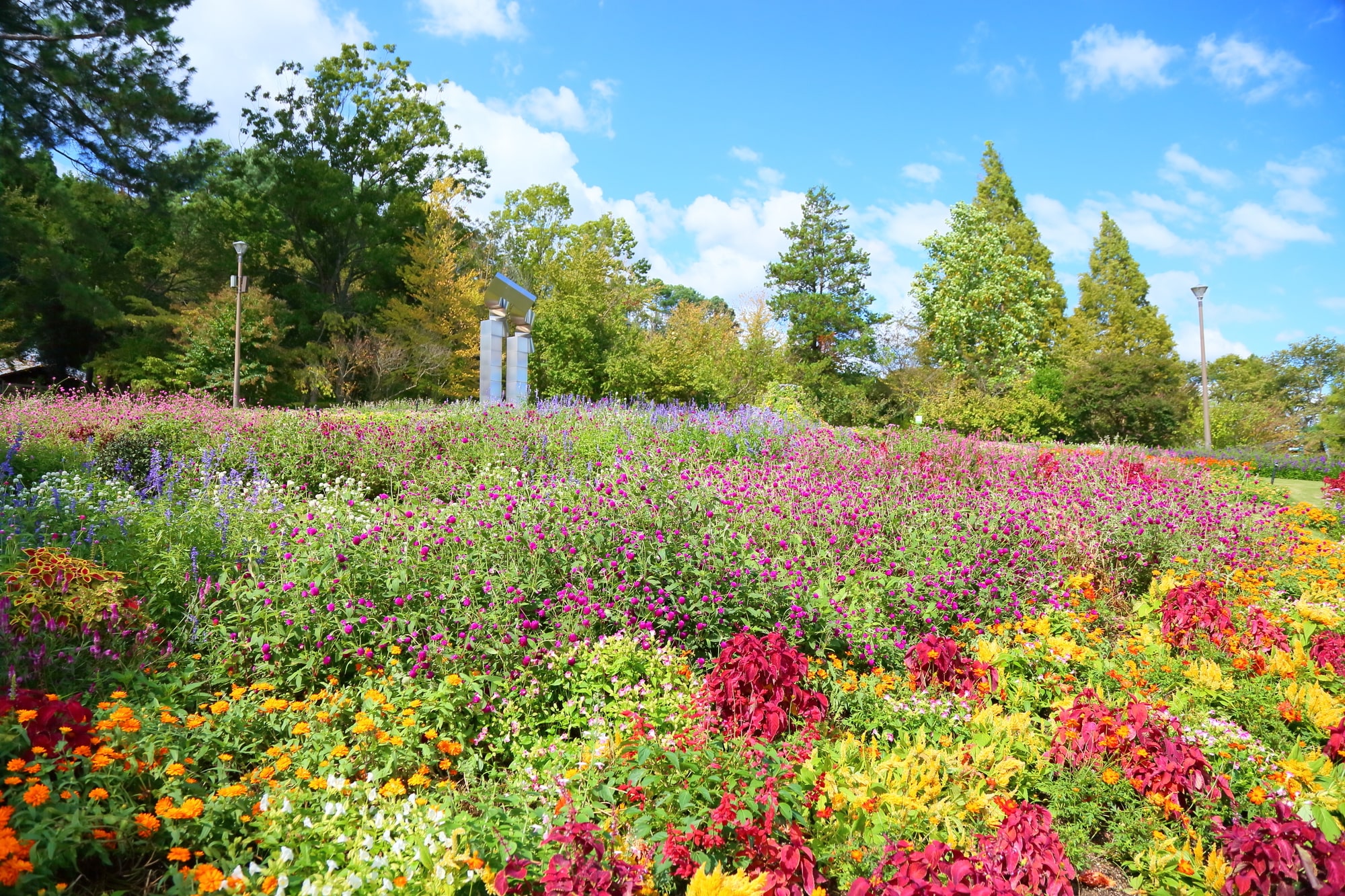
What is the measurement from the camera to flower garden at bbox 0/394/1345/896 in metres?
2.03

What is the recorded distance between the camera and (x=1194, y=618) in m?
3.79

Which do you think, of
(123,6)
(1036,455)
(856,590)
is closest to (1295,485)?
(1036,455)

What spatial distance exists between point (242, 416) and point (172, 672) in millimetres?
6890

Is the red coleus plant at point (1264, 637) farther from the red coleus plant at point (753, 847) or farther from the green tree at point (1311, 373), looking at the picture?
the green tree at point (1311, 373)

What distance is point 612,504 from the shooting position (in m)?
3.95

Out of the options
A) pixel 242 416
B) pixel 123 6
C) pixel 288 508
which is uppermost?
pixel 123 6

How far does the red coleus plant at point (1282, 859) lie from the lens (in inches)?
77.5

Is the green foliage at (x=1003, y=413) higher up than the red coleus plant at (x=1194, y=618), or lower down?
higher up

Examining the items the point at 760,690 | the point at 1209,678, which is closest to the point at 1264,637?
the point at 1209,678

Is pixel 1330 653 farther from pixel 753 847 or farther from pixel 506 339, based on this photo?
pixel 506 339

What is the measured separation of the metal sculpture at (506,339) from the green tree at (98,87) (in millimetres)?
5517

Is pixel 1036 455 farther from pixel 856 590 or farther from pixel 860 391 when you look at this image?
pixel 860 391

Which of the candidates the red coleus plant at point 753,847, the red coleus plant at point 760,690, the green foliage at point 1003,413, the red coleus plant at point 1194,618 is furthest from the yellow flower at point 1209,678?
the green foliage at point 1003,413

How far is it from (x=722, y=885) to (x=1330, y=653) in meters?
3.36
